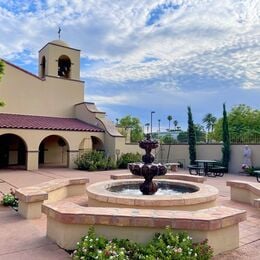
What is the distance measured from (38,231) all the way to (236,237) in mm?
3698

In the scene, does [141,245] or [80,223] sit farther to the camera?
[80,223]

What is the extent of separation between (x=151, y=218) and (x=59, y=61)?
835 inches

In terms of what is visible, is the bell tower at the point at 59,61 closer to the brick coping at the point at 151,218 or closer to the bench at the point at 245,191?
the bench at the point at 245,191

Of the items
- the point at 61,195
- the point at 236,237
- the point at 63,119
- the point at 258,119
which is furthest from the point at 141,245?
the point at 258,119

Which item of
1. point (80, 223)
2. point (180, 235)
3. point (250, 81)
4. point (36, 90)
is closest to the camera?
point (180, 235)

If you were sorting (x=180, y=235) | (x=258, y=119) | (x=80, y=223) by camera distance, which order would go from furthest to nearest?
(x=258, y=119)
(x=80, y=223)
(x=180, y=235)

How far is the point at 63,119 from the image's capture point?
2169cm

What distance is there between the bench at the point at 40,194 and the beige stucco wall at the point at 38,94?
12.9 m

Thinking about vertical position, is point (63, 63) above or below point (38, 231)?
above

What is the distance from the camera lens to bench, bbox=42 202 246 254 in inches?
165

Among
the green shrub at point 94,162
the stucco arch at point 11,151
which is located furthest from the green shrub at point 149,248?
the stucco arch at point 11,151

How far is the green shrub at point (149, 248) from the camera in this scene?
3.70 meters

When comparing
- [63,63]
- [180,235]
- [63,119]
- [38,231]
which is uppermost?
[63,63]

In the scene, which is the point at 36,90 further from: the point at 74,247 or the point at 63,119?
the point at 74,247
